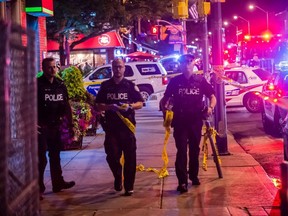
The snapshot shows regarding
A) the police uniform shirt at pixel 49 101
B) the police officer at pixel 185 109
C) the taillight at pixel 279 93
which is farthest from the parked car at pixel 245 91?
the police uniform shirt at pixel 49 101

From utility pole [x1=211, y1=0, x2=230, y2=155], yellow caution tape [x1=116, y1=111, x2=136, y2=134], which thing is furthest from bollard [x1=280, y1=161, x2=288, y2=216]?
utility pole [x1=211, y1=0, x2=230, y2=155]

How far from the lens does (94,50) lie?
3234cm

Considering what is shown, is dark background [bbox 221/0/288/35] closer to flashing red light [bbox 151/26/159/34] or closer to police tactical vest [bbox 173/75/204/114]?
flashing red light [bbox 151/26/159/34]

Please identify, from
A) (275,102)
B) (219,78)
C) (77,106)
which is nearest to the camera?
(219,78)

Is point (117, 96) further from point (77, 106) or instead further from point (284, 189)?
point (77, 106)

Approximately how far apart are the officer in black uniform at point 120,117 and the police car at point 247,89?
1259 centimetres

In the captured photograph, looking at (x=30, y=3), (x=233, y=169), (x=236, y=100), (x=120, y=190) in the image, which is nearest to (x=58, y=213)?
(x=120, y=190)

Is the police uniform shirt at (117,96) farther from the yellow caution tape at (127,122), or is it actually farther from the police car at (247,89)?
the police car at (247,89)

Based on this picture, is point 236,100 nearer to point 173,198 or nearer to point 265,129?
point 265,129

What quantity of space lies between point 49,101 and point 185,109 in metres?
1.79

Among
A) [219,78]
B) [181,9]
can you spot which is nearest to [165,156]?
[219,78]

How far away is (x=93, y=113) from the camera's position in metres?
12.5

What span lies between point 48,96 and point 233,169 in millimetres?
3345

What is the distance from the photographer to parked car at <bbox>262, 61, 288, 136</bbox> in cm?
1244
